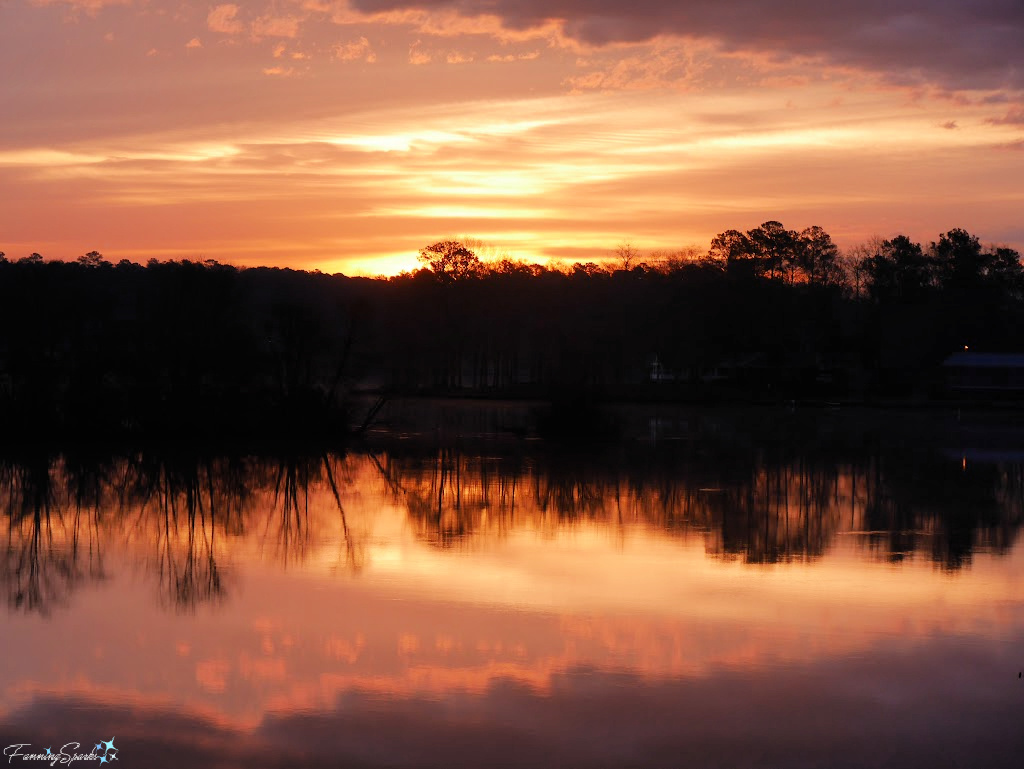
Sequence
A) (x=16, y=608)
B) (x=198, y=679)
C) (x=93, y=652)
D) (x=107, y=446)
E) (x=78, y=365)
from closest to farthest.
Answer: (x=198, y=679), (x=93, y=652), (x=16, y=608), (x=107, y=446), (x=78, y=365)

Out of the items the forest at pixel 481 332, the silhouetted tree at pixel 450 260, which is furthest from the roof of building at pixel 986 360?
the silhouetted tree at pixel 450 260

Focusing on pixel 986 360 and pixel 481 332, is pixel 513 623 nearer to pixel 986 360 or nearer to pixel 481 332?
pixel 986 360

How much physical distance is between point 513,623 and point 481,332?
90.2m

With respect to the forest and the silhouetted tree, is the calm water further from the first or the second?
Answer: the silhouetted tree

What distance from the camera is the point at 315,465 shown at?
2741 cm

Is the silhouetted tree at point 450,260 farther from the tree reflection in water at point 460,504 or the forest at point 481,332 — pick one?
the tree reflection in water at point 460,504

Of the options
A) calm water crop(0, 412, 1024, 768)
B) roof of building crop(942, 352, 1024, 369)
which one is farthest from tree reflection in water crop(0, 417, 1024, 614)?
roof of building crop(942, 352, 1024, 369)

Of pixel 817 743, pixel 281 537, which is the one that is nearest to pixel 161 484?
pixel 281 537

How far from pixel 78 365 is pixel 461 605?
2587 cm

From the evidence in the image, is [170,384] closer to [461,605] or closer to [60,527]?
[60,527]

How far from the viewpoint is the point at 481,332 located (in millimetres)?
101125

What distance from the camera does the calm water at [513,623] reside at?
7.86m

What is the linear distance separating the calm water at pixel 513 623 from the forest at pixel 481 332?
461 inches

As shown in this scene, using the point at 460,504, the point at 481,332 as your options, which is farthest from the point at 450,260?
the point at 460,504
